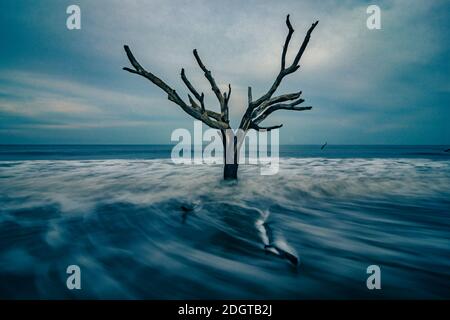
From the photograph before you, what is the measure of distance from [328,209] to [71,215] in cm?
628

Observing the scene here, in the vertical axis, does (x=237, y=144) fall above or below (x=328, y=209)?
above

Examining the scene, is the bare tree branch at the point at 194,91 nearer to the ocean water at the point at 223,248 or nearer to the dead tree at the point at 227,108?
the dead tree at the point at 227,108

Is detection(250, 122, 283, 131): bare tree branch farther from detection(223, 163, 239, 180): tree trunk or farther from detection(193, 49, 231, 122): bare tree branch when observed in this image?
detection(223, 163, 239, 180): tree trunk

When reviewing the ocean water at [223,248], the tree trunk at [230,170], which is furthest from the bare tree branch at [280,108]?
the ocean water at [223,248]

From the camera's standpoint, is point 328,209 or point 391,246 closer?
point 391,246

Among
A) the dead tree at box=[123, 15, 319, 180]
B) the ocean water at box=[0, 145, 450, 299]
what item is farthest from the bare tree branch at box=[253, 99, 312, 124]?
the ocean water at box=[0, 145, 450, 299]

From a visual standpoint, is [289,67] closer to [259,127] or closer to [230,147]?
[259,127]

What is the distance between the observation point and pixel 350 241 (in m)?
3.83

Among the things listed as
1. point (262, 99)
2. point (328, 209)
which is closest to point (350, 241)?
point (328, 209)

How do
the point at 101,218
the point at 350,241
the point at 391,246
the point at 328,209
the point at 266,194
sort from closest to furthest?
1. the point at 391,246
2. the point at 350,241
3. the point at 101,218
4. the point at 328,209
5. the point at 266,194

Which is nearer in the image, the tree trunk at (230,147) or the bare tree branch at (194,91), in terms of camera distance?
the bare tree branch at (194,91)
